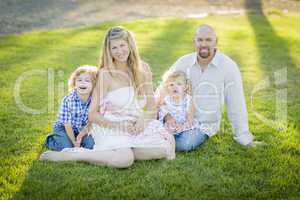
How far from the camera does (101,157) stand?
12.8ft

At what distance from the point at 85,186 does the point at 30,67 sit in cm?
435

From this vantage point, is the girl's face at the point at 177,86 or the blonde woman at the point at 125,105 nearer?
the blonde woman at the point at 125,105

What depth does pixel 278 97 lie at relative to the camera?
6176mm

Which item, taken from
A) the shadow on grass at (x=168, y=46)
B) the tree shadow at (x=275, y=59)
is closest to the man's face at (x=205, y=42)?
the tree shadow at (x=275, y=59)

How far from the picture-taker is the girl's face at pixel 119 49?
4.10 metres

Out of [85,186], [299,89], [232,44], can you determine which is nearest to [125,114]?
[85,186]

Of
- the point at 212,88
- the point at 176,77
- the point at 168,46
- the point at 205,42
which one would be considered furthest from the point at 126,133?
the point at 168,46

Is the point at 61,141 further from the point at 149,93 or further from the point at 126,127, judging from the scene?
the point at 149,93

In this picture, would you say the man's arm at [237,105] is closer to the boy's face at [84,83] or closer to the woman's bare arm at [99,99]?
the woman's bare arm at [99,99]

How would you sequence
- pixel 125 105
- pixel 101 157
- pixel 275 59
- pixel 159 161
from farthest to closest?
1. pixel 275 59
2. pixel 125 105
3. pixel 159 161
4. pixel 101 157

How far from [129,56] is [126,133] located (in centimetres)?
74

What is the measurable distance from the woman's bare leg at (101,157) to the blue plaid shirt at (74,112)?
451 mm

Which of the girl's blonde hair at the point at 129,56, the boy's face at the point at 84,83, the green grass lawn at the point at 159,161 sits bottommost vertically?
the green grass lawn at the point at 159,161

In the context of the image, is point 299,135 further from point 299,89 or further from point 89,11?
point 89,11
